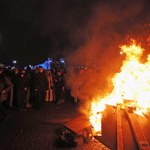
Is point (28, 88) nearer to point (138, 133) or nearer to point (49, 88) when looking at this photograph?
point (49, 88)

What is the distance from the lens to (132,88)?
10992mm

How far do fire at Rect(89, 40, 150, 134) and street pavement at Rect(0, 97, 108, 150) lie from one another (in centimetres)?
133

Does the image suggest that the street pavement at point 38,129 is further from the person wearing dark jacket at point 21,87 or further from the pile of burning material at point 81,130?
the person wearing dark jacket at point 21,87

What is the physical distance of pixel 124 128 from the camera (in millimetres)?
7355

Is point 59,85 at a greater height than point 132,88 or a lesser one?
greater

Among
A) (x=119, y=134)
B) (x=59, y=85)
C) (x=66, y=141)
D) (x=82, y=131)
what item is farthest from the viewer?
(x=59, y=85)

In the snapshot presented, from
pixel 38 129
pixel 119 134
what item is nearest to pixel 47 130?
pixel 38 129

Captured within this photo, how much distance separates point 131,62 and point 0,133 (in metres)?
8.09

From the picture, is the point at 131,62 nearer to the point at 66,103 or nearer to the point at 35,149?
the point at 66,103

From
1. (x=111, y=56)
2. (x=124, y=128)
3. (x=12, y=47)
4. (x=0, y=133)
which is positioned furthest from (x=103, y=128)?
(x=12, y=47)

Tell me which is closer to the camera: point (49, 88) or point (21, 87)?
point (21, 87)

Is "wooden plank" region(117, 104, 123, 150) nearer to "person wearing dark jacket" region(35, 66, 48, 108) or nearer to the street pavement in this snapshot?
Answer: the street pavement

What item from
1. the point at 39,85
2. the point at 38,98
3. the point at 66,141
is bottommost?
the point at 66,141

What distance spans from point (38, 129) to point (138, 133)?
3301 mm
